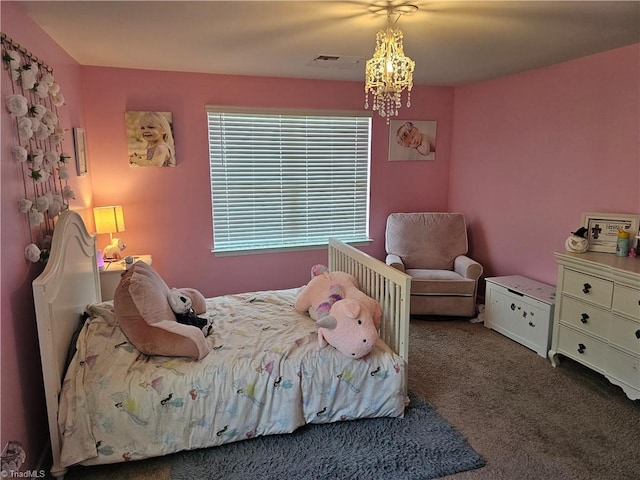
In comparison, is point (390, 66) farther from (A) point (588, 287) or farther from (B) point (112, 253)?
(B) point (112, 253)

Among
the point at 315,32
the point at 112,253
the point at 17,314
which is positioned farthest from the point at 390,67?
the point at 112,253

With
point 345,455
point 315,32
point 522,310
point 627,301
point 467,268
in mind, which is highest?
point 315,32

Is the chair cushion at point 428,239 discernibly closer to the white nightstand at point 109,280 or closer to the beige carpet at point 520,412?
the beige carpet at point 520,412

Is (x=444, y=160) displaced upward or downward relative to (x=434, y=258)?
upward

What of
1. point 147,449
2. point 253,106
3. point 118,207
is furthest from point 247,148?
point 147,449

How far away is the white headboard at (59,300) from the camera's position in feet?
6.31

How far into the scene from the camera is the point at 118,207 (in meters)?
3.53

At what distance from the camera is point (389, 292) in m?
2.61

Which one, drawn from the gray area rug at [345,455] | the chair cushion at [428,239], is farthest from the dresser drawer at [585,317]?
the chair cushion at [428,239]

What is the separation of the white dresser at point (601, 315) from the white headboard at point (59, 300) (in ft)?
9.92

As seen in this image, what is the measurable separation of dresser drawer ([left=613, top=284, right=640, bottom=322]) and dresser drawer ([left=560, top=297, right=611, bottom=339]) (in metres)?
0.09

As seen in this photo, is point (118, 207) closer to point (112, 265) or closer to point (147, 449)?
point (112, 265)

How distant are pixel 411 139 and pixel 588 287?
2361 mm

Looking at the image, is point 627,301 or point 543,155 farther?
point 543,155
